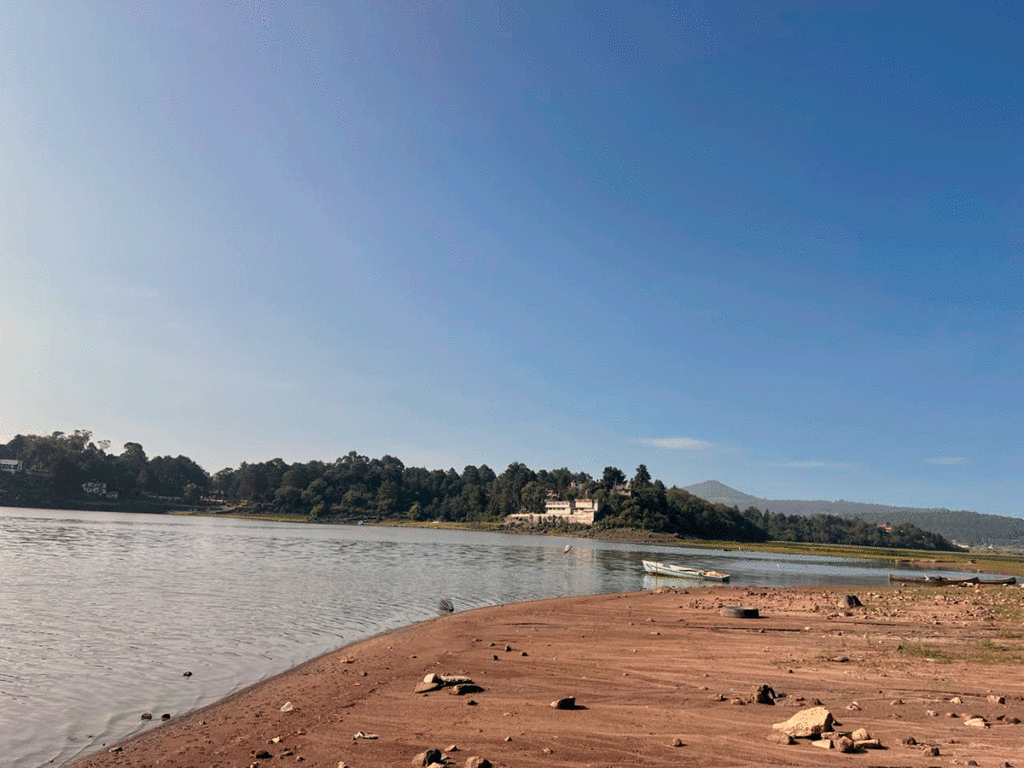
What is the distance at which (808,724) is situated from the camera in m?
10.9

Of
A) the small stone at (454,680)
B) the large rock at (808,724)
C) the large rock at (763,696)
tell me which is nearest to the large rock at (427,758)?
the small stone at (454,680)

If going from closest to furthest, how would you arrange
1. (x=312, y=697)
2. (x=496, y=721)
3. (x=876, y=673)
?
(x=496, y=721) → (x=312, y=697) → (x=876, y=673)

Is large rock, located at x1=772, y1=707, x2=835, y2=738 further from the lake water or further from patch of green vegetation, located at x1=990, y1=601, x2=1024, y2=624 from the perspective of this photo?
patch of green vegetation, located at x1=990, y1=601, x2=1024, y2=624

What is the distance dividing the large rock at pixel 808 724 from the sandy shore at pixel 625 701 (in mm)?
200

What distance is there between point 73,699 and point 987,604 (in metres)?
44.7

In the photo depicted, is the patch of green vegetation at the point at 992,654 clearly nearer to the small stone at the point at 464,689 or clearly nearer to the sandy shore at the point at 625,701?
the sandy shore at the point at 625,701

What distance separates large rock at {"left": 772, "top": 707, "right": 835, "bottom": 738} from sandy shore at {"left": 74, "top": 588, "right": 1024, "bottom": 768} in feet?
0.66

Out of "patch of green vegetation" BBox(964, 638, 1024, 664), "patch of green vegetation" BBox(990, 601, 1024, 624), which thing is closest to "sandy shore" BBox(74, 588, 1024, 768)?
"patch of green vegetation" BBox(964, 638, 1024, 664)

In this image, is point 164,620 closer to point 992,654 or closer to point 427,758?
point 427,758

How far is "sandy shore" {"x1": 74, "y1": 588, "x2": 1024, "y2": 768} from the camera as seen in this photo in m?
10.6

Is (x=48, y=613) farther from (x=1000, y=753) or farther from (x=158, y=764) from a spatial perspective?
(x=1000, y=753)

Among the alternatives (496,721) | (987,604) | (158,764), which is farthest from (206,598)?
(987,604)

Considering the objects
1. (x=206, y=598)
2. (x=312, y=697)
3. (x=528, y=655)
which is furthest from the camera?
(x=206, y=598)

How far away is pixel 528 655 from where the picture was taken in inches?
806
